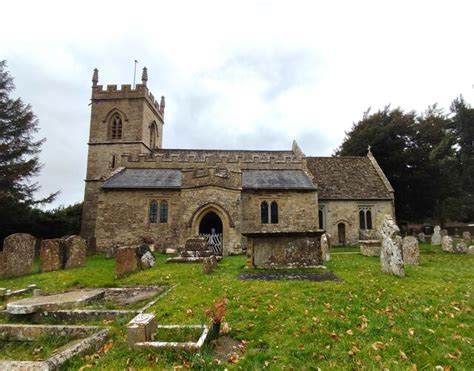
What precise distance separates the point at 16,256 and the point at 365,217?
23.1m

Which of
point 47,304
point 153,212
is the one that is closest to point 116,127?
point 153,212

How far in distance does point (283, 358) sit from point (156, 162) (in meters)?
23.4

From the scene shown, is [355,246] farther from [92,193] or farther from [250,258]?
[92,193]

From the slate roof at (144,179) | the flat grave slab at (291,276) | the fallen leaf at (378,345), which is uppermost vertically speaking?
the slate roof at (144,179)

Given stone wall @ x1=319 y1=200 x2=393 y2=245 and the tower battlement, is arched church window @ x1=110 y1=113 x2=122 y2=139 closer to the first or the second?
the tower battlement

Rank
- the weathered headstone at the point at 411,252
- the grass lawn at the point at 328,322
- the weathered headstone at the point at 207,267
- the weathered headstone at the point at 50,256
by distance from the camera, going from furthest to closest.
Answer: the weathered headstone at the point at 50,256
the weathered headstone at the point at 411,252
the weathered headstone at the point at 207,267
the grass lawn at the point at 328,322

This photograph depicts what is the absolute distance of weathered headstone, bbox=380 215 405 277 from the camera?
355 inches

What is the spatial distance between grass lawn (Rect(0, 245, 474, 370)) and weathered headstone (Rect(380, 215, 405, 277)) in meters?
0.55

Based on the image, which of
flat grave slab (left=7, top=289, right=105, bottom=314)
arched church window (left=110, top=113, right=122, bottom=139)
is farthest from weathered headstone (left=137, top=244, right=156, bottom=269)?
arched church window (left=110, top=113, right=122, bottom=139)

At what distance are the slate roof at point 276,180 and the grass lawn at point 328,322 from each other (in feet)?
41.5

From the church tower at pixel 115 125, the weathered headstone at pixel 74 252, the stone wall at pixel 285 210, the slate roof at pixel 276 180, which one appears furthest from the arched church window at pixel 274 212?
the church tower at pixel 115 125

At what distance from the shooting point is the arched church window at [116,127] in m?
29.4

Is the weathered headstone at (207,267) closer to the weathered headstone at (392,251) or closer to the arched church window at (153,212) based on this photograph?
the weathered headstone at (392,251)

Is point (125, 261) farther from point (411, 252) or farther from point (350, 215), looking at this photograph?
point (350, 215)
